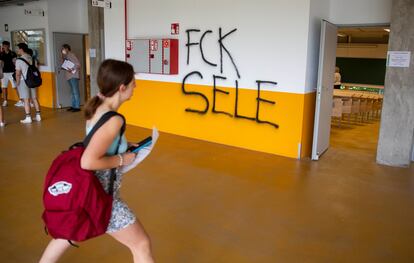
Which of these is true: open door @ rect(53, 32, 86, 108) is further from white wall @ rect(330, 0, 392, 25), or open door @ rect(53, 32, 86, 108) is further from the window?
white wall @ rect(330, 0, 392, 25)

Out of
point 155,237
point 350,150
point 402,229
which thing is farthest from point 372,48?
point 155,237

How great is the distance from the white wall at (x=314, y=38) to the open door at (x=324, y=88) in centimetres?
17

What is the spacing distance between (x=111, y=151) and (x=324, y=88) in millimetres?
4194

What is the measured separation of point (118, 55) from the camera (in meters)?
7.41

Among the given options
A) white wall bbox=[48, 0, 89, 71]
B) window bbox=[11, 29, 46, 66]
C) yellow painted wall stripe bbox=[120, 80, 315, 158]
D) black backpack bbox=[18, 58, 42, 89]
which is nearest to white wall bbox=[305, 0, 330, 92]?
yellow painted wall stripe bbox=[120, 80, 315, 158]

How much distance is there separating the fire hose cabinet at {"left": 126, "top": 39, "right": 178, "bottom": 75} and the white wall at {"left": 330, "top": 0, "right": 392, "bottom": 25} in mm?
2581

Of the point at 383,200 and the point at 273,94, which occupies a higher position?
the point at 273,94

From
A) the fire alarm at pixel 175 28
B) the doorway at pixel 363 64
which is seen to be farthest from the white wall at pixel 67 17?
the doorway at pixel 363 64

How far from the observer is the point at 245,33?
557 cm

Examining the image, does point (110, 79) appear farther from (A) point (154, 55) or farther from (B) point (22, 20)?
(B) point (22, 20)

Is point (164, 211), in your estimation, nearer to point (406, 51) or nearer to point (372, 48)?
point (406, 51)

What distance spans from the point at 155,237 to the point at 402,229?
211 cm

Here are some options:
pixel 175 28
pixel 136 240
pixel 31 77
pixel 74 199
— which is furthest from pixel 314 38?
pixel 31 77

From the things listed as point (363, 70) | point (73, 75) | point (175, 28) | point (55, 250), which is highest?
point (175, 28)
